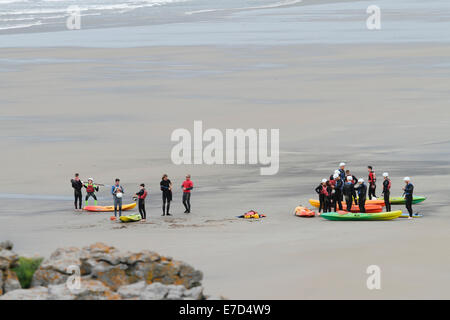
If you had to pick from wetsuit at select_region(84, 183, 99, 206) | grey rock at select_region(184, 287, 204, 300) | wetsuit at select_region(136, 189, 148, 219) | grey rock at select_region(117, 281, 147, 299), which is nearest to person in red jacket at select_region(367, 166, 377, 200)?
wetsuit at select_region(136, 189, 148, 219)

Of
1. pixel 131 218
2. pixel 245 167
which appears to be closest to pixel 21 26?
pixel 245 167

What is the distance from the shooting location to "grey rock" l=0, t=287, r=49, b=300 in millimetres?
13844

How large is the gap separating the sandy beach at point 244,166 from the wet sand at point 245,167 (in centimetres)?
8

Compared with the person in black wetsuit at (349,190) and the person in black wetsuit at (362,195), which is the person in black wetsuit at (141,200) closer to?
the person in black wetsuit at (349,190)

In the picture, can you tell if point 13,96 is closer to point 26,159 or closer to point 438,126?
point 26,159

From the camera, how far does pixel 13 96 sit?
163 ft

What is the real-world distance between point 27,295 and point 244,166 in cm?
1986

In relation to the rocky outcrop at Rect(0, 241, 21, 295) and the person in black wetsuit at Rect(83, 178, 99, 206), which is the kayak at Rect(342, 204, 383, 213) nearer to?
the person in black wetsuit at Rect(83, 178, 99, 206)

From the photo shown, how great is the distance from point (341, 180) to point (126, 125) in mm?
17118

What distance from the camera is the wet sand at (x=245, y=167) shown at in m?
19.8

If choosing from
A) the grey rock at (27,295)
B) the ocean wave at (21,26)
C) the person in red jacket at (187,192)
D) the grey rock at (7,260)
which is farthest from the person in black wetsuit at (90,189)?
the ocean wave at (21,26)

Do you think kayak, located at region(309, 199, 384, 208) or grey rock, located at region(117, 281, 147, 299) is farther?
kayak, located at region(309, 199, 384, 208)

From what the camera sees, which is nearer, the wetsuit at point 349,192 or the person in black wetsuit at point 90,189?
the wetsuit at point 349,192

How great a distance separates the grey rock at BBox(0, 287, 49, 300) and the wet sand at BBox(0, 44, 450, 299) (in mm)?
4276
